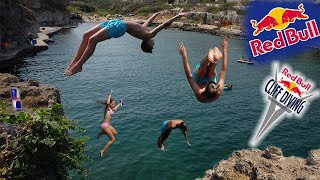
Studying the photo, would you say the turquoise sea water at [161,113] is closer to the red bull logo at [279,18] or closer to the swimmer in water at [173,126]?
the swimmer in water at [173,126]

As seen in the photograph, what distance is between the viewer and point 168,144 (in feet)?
103

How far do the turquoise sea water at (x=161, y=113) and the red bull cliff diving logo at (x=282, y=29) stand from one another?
19.4 m

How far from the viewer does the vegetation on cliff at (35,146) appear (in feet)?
52.6

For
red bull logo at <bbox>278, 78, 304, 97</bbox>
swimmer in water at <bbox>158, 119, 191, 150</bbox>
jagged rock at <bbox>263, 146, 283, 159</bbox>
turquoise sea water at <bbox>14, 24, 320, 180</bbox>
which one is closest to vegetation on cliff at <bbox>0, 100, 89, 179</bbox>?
swimmer in water at <bbox>158, 119, 191, 150</bbox>

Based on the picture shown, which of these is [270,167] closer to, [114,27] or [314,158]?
[314,158]

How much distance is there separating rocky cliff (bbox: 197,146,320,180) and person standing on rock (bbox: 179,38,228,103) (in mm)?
9449

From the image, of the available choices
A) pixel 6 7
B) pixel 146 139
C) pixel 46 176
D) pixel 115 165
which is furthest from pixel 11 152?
pixel 6 7

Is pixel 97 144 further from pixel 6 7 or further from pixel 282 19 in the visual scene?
pixel 282 19

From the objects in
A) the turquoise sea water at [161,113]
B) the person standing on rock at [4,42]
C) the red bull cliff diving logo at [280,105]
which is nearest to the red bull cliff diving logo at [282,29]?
the turquoise sea water at [161,113]

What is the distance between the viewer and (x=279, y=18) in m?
93.0

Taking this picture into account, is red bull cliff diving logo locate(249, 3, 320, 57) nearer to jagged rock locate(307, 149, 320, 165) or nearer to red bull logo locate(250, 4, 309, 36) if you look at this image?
red bull logo locate(250, 4, 309, 36)

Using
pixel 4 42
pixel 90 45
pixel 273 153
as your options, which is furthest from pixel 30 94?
pixel 4 42

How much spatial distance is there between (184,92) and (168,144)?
A: 18610 mm

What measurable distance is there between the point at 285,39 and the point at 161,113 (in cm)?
7710
